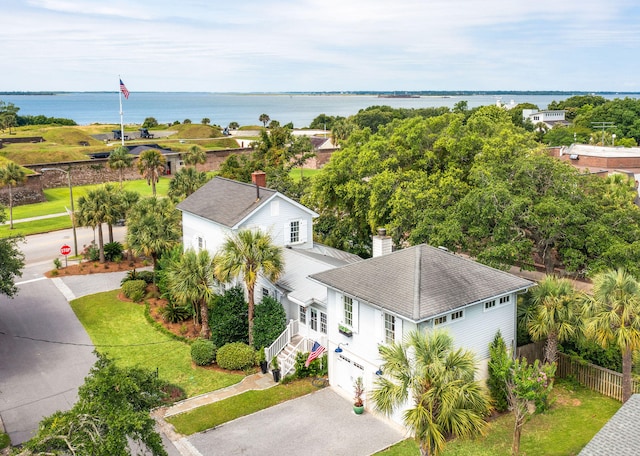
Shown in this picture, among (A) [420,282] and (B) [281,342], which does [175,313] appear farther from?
(A) [420,282]

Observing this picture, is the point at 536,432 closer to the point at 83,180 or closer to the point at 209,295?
the point at 209,295

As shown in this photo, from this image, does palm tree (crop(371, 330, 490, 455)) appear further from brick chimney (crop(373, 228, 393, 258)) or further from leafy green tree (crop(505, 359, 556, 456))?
brick chimney (crop(373, 228, 393, 258))

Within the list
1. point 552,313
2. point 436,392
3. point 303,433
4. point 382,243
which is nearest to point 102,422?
point 436,392

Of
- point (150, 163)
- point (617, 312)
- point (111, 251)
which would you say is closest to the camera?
point (617, 312)

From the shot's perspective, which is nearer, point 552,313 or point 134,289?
point 552,313

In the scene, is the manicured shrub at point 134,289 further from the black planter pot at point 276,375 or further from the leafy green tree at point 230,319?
the black planter pot at point 276,375

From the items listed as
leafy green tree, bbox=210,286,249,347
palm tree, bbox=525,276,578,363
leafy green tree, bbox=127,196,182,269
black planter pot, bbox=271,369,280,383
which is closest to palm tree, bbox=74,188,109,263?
leafy green tree, bbox=127,196,182,269
